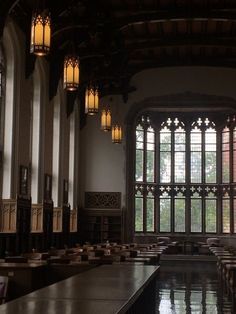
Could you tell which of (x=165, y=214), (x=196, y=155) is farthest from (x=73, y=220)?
(x=196, y=155)

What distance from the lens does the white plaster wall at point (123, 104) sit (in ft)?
84.0

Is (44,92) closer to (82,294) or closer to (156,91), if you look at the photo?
(156,91)

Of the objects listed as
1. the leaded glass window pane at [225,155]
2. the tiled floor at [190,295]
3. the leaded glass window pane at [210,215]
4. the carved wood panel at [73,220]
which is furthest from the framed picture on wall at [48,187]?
the leaded glass window pane at [225,155]

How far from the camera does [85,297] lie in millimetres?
4309

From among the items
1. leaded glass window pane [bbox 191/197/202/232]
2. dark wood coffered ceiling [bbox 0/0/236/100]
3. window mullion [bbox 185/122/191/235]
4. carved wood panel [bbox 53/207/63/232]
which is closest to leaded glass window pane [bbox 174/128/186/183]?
window mullion [bbox 185/122/191/235]

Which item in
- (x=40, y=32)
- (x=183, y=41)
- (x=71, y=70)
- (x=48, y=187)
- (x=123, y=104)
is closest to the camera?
(x=40, y=32)

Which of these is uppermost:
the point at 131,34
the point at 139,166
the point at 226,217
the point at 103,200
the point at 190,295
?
the point at 131,34

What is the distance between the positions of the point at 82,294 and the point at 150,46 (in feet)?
60.7

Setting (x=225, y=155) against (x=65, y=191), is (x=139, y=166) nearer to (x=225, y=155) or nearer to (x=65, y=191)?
(x=225, y=155)

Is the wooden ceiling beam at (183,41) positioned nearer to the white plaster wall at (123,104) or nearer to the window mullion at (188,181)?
the white plaster wall at (123,104)

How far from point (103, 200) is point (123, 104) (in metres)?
4.22

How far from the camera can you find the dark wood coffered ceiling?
1741cm

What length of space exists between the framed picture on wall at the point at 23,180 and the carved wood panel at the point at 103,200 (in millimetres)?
8506

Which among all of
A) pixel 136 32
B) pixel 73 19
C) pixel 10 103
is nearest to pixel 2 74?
pixel 10 103
